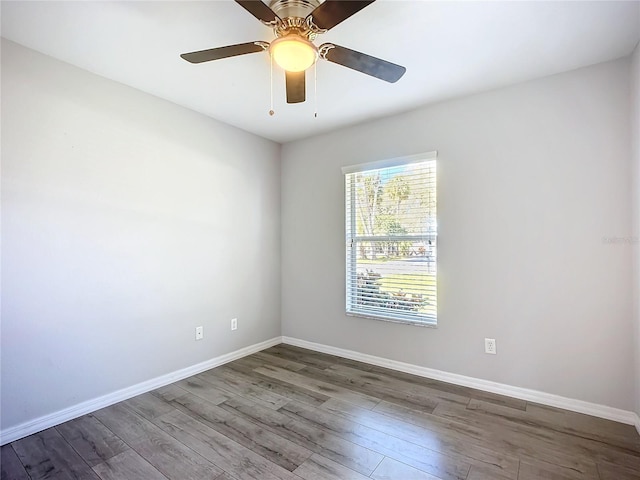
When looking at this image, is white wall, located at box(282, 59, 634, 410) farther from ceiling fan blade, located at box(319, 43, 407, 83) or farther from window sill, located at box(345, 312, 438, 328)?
ceiling fan blade, located at box(319, 43, 407, 83)

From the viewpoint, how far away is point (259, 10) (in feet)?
4.50

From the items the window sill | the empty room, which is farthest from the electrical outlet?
the window sill

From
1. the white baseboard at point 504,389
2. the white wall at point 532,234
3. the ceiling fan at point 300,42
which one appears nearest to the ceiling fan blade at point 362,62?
the ceiling fan at point 300,42

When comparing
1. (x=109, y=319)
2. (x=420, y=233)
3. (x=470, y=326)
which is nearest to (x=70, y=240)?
(x=109, y=319)

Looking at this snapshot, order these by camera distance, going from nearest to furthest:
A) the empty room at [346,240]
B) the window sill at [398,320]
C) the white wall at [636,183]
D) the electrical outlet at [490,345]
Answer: the empty room at [346,240]
the white wall at [636,183]
the electrical outlet at [490,345]
the window sill at [398,320]

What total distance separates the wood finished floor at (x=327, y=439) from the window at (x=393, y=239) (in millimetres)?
732

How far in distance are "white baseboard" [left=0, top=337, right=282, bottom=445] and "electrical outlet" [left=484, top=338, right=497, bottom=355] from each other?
7.76 feet

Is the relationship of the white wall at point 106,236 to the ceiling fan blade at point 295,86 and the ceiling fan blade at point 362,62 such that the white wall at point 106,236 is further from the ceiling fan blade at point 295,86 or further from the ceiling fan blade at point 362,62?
the ceiling fan blade at point 362,62

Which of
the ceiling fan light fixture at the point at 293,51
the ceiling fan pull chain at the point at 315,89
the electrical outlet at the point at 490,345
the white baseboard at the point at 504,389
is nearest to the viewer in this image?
the ceiling fan light fixture at the point at 293,51

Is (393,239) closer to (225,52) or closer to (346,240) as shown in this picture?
(346,240)

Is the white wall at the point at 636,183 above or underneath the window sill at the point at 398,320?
above

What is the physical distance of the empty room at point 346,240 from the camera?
180 cm

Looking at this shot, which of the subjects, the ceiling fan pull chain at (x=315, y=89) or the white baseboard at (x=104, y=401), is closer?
the white baseboard at (x=104, y=401)

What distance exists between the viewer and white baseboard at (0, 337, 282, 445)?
2008mm
